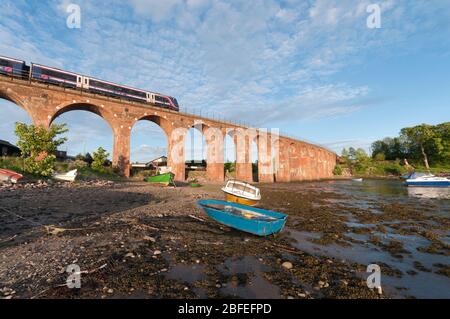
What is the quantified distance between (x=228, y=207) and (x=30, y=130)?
23.3 metres

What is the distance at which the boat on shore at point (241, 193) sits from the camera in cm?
1483

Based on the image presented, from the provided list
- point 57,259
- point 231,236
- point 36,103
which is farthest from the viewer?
point 36,103

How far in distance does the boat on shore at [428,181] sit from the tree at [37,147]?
185ft

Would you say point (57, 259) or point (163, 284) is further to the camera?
point (57, 259)

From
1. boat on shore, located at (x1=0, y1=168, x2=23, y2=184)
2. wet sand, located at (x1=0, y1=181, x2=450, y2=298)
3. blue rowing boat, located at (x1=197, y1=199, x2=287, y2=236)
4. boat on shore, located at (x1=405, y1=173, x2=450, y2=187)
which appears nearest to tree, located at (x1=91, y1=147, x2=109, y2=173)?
boat on shore, located at (x1=0, y1=168, x2=23, y2=184)

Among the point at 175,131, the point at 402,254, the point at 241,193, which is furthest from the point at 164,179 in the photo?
the point at 402,254

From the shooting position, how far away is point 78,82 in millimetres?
27734

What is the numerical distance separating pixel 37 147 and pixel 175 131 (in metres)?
20.0

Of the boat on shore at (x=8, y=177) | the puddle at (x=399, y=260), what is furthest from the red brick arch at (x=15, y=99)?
the puddle at (x=399, y=260)

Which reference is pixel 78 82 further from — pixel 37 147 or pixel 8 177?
pixel 8 177

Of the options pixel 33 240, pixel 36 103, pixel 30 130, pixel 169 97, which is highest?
pixel 169 97

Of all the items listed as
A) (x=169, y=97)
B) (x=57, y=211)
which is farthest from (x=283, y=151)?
(x=57, y=211)
